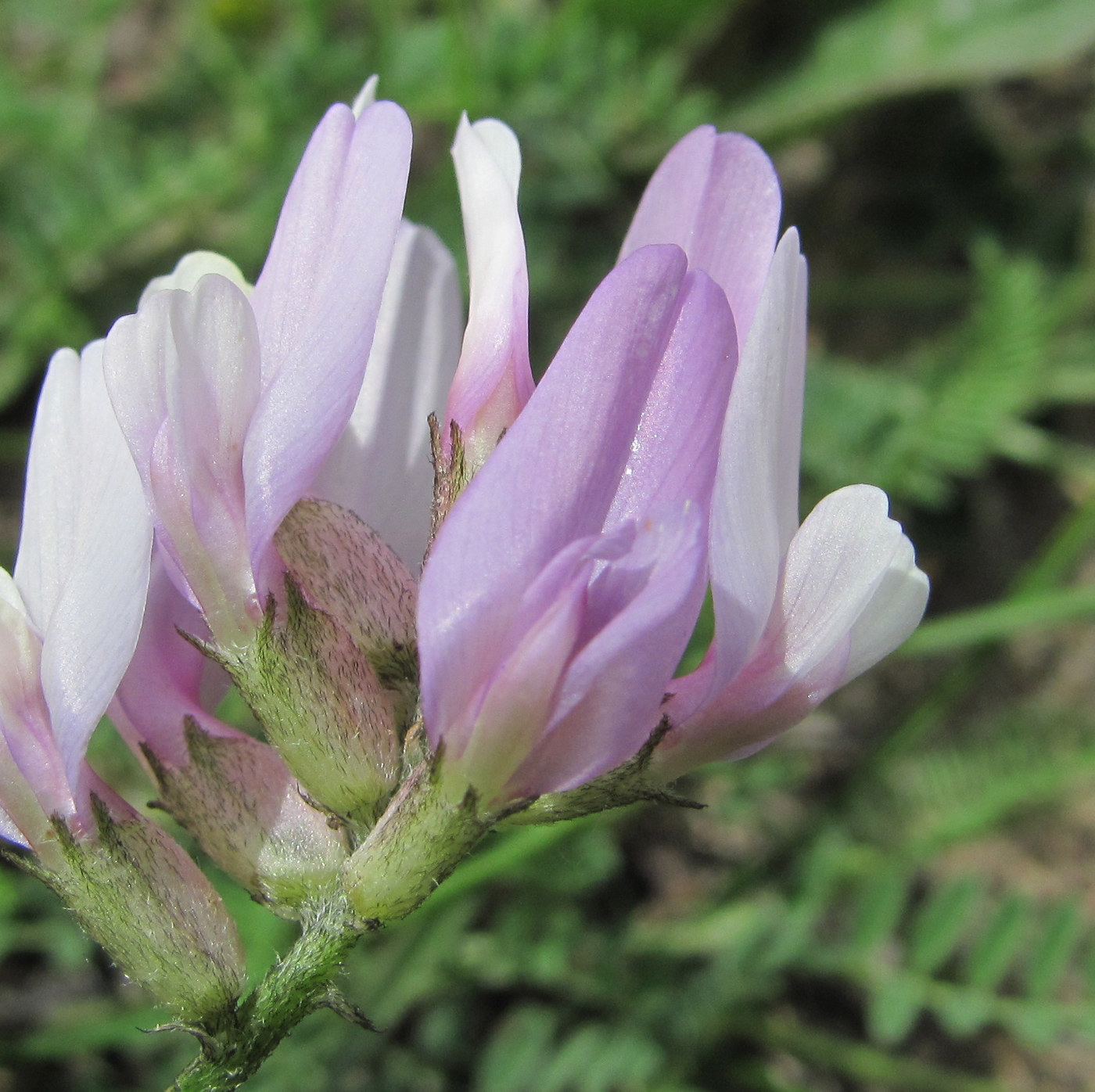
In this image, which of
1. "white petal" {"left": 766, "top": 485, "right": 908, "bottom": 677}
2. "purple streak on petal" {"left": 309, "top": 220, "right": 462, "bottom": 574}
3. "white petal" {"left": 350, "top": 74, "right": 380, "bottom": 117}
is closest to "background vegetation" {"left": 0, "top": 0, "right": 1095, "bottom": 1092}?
"purple streak on petal" {"left": 309, "top": 220, "right": 462, "bottom": 574}

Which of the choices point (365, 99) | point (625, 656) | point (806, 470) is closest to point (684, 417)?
point (625, 656)

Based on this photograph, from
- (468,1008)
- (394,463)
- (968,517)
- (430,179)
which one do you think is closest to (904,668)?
(968,517)

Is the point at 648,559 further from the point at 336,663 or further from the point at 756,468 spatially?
the point at 336,663

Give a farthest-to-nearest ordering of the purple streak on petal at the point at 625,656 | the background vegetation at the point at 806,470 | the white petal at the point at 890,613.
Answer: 1. the background vegetation at the point at 806,470
2. the white petal at the point at 890,613
3. the purple streak on petal at the point at 625,656

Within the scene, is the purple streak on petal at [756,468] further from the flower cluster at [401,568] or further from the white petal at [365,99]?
the white petal at [365,99]

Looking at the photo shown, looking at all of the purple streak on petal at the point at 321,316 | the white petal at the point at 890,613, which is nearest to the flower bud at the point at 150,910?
the purple streak on petal at the point at 321,316

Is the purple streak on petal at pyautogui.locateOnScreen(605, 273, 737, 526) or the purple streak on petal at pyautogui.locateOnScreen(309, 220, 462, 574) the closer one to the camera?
the purple streak on petal at pyautogui.locateOnScreen(605, 273, 737, 526)

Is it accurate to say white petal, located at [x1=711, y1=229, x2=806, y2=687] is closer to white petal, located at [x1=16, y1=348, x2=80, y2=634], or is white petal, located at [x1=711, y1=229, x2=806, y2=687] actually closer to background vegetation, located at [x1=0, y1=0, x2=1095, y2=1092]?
white petal, located at [x1=16, y1=348, x2=80, y2=634]

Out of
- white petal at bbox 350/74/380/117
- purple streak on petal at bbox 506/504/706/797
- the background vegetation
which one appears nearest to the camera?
purple streak on petal at bbox 506/504/706/797
